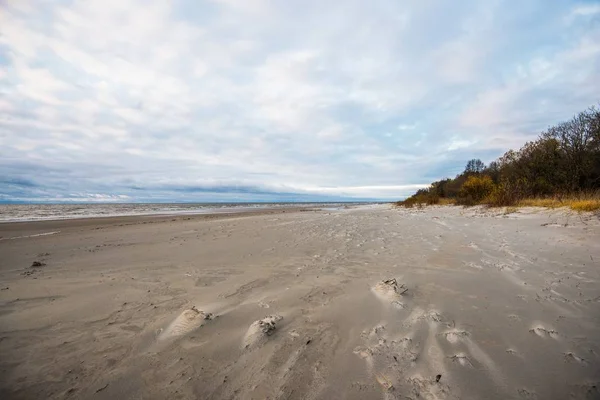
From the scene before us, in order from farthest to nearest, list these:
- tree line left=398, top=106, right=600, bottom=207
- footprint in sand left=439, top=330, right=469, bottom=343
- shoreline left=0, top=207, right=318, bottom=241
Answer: tree line left=398, top=106, right=600, bottom=207 < shoreline left=0, top=207, right=318, bottom=241 < footprint in sand left=439, top=330, right=469, bottom=343

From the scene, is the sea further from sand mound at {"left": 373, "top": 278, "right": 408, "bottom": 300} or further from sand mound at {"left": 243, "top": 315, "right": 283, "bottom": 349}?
sand mound at {"left": 373, "top": 278, "right": 408, "bottom": 300}

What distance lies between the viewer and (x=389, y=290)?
322 centimetres

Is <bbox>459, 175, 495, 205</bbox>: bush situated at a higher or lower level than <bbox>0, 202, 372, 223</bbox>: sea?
higher

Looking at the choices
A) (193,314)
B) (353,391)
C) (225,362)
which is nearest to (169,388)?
(225,362)

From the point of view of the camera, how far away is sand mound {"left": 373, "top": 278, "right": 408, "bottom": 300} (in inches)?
121

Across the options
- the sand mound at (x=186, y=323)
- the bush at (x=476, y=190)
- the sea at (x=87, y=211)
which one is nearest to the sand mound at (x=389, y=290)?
the sand mound at (x=186, y=323)

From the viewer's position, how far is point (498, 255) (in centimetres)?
481

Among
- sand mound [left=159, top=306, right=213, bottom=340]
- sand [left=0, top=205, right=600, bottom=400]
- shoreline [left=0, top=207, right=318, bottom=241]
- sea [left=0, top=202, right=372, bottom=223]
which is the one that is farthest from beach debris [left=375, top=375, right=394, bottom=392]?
sea [left=0, top=202, right=372, bottom=223]

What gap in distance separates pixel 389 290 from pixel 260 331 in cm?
165

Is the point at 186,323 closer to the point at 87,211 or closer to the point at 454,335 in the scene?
the point at 454,335

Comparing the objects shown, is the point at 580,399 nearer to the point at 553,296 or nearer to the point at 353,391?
the point at 353,391

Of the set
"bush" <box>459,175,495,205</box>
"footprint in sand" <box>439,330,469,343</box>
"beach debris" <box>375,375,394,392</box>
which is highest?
"bush" <box>459,175,495,205</box>

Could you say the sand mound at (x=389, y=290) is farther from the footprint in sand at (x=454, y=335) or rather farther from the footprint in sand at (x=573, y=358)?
the footprint in sand at (x=573, y=358)

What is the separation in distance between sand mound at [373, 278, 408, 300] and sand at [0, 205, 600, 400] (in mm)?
24
